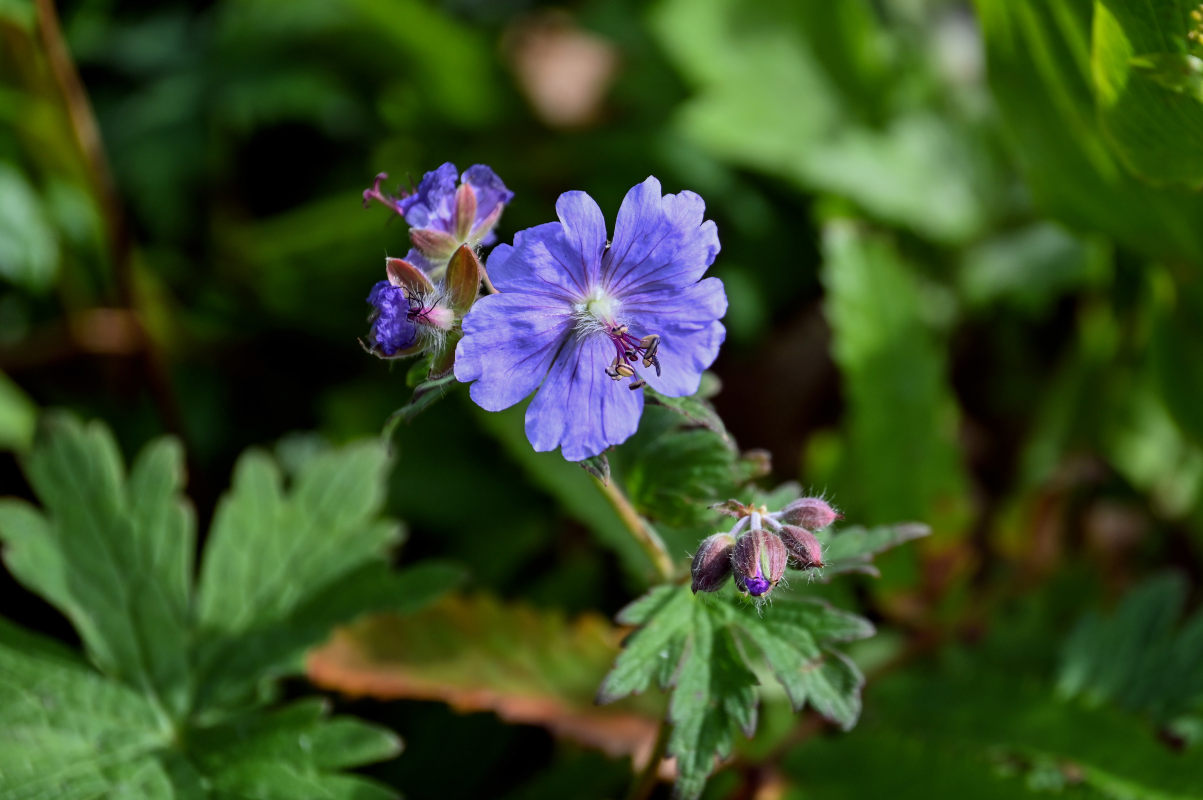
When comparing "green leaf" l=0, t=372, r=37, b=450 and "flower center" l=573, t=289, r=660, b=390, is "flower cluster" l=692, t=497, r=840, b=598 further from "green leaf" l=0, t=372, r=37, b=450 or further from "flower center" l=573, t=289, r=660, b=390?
"green leaf" l=0, t=372, r=37, b=450

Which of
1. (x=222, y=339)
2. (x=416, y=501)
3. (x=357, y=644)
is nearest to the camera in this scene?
(x=357, y=644)

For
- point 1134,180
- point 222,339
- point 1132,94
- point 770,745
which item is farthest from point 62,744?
point 1134,180

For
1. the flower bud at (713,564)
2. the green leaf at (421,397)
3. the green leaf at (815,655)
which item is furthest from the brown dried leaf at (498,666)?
the green leaf at (421,397)

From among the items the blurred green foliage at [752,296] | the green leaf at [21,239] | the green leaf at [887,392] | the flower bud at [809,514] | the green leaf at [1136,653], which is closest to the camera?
the flower bud at [809,514]

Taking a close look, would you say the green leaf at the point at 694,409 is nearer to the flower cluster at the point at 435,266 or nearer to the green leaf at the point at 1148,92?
the flower cluster at the point at 435,266

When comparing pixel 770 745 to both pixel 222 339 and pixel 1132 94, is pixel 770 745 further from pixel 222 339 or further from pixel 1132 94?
pixel 222 339

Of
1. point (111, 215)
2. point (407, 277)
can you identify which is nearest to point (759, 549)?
point (407, 277)

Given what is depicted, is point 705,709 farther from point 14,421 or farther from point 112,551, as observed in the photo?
point 14,421
